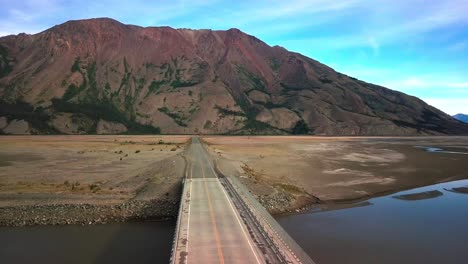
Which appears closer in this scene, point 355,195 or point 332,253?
point 332,253

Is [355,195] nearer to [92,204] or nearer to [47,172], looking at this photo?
[92,204]

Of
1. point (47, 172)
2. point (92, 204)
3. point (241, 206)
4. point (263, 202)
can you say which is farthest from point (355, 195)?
point (47, 172)

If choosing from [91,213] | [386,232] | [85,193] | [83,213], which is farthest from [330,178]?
[83,213]

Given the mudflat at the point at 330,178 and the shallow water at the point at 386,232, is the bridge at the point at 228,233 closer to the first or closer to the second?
the shallow water at the point at 386,232

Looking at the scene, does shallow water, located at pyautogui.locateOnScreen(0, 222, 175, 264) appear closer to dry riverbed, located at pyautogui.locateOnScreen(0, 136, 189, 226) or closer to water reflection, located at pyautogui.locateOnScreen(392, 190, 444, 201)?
dry riverbed, located at pyautogui.locateOnScreen(0, 136, 189, 226)

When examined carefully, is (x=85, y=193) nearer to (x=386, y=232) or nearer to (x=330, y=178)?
(x=386, y=232)

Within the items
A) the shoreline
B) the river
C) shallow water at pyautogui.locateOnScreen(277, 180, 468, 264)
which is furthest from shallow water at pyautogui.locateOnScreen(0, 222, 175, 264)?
shallow water at pyautogui.locateOnScreen(277, 180, 468, 264)
